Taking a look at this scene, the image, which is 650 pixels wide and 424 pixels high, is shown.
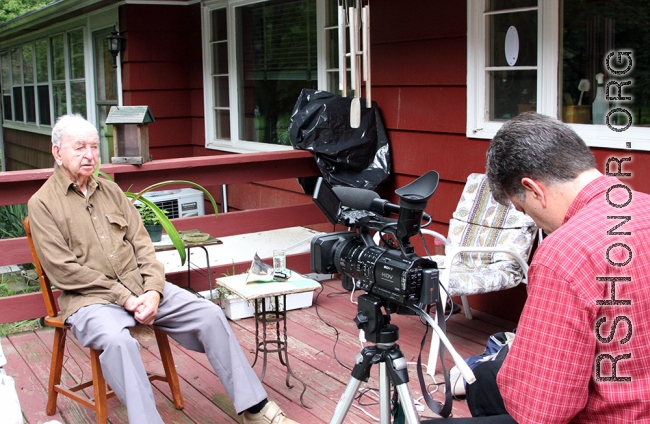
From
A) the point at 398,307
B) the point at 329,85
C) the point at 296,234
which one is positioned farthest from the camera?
the point at 296,234

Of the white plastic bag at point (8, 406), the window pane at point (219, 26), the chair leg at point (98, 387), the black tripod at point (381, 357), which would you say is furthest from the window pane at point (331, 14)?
the white plastic bag at point (8, 406)

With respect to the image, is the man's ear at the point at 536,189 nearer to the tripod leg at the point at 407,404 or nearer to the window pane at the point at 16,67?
the tripod leg at the point at 407,404

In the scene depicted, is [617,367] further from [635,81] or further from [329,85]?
[329,85]

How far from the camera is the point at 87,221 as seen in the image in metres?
2.84

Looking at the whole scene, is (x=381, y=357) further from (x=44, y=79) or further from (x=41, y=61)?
(x=41, y=61)

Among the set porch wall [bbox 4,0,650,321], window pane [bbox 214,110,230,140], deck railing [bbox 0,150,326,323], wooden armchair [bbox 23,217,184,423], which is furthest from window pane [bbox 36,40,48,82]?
wooden armchair [bbox 23,217,184,423]

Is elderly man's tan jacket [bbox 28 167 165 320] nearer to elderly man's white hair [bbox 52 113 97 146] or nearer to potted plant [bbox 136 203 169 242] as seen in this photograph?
elderly man's white hair [bbox 52 113 97 146]

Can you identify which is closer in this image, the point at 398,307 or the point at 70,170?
the point at 398,307

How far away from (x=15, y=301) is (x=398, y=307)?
252 centimetres

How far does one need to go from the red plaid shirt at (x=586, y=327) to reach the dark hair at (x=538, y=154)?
89mm

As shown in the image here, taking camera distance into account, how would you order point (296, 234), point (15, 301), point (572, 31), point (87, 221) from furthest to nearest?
point (296, 234), point (15, 301), point (572, 31), point (87, 221)

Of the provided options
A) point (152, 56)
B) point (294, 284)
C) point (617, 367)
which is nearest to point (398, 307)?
point (617, 367)

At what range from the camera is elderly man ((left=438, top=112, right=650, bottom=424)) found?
1288mm

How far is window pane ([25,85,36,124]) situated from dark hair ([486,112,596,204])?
33.8 ft
